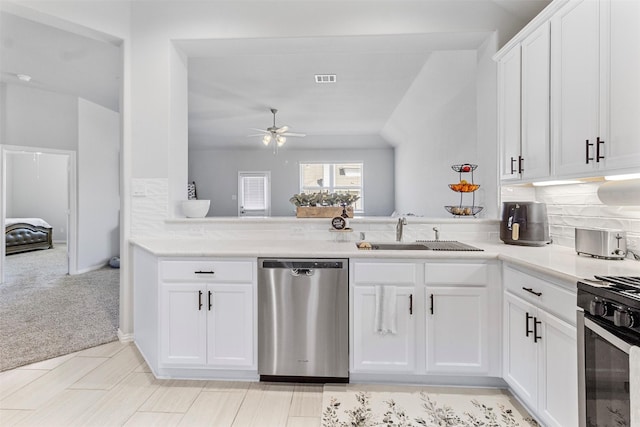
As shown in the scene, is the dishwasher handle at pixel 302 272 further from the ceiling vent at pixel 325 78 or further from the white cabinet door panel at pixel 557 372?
the ceiling vent at pixel 325 78

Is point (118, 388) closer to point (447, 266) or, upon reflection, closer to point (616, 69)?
point (447, 266)

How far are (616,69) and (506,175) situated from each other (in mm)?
1012

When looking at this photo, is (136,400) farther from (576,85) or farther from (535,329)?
(576,85)

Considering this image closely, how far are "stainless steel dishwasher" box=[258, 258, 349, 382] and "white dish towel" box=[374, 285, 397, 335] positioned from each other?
0.19m

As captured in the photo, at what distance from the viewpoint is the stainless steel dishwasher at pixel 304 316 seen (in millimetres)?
2168

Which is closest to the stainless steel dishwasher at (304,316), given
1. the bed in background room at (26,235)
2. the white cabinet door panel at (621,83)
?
the white cabinet door panel at (621,83)

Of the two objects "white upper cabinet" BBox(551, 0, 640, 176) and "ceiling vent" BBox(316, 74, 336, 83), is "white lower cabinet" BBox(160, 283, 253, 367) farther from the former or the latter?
"ceiling vent" BBox(316, 74, 336, 83)

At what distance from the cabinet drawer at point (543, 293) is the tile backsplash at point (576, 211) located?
0.60m

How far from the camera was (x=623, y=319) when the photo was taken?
1.10m

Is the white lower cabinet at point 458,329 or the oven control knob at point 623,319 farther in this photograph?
the white lower cabinet at point 458,329

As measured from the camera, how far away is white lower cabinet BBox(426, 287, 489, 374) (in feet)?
7.00

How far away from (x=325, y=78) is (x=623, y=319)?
432cm

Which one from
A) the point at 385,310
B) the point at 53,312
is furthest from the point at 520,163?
the point at 53,312

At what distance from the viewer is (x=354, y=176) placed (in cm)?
977
